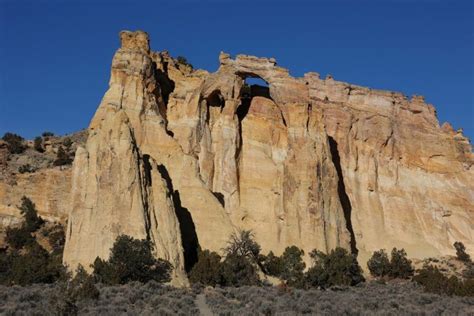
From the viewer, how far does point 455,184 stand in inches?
2301

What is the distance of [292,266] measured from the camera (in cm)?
4069

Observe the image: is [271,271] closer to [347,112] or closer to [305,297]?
[305,297]

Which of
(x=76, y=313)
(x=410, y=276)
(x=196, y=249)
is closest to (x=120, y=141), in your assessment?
(x=196, y=249)

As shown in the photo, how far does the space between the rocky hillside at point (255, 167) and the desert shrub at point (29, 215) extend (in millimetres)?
1050

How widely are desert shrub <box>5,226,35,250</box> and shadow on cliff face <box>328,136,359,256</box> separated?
2438 cm

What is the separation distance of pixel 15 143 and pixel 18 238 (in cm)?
1728

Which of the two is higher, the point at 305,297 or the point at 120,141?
the point at 120,141

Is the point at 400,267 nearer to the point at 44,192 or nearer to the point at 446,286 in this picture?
the point at 446,286

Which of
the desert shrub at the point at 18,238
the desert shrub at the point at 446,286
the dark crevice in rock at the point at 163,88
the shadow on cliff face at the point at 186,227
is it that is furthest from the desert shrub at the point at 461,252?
the desert shrub at the point at 18,238

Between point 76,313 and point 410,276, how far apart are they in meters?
30.2

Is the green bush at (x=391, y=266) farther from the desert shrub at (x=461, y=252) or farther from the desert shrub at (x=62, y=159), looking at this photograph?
the desert shrub at (x=62, y=159)

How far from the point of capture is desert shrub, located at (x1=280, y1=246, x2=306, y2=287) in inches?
1500

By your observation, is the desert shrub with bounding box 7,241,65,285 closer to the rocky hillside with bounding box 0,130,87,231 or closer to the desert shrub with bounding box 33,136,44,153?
the rocky hillside with bounding box 0,130,87,231

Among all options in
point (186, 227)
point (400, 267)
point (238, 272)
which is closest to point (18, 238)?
point (186, 227)
